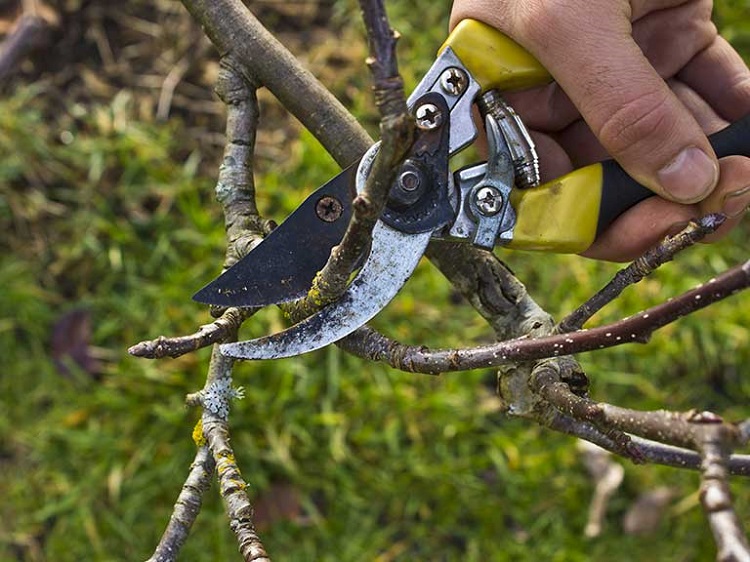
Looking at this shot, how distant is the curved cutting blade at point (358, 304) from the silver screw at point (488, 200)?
0.10 m

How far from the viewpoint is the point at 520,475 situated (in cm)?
249

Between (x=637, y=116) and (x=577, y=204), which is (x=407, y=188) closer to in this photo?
(x=577, y=204)

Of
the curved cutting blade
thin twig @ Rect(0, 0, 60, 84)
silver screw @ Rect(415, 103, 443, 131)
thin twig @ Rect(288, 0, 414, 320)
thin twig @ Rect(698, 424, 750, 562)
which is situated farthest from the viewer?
thin twig @ Rect(0, 0, 60, 84)

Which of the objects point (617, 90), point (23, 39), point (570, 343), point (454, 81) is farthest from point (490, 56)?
point (23, 39)

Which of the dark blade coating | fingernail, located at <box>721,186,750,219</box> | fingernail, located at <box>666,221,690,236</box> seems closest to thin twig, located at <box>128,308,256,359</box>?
the dark blade coating

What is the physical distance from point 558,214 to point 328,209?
40 cm

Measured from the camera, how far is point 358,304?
131 centimetres

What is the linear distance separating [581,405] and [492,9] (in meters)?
0.71

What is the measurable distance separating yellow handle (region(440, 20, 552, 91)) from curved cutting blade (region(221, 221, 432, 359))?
30 centimetres

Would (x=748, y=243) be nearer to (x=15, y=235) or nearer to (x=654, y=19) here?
(x=654, y=19)

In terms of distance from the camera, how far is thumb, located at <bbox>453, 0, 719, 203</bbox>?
142 cm

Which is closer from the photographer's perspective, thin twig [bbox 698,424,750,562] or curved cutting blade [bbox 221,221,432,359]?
thin twig [bbox 698,424,750,562]

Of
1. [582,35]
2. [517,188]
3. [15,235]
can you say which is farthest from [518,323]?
[15,235]

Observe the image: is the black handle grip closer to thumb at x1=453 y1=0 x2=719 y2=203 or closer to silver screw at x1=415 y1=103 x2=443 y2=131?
thumb at x1=453 y1=0 x2=719 y2=203
